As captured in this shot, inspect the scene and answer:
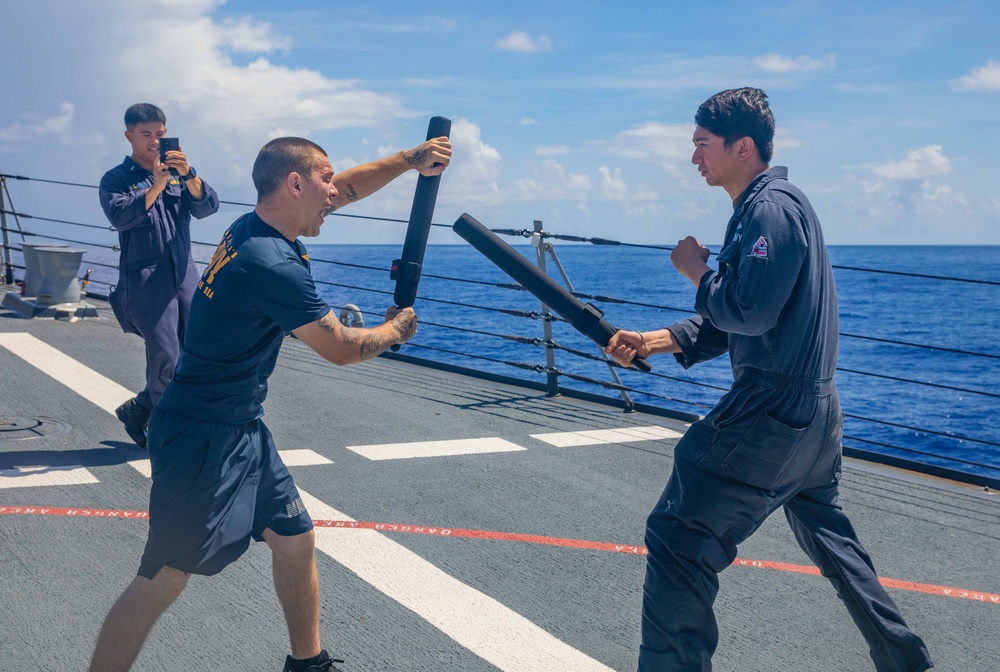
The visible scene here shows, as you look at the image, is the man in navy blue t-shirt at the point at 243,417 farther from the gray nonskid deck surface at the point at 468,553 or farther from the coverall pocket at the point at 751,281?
the coverall pocket at the point at 751,281

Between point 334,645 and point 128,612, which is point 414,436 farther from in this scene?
point 128,612

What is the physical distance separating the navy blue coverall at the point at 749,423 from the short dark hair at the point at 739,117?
0.46 feet

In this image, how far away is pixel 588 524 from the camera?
4906mm

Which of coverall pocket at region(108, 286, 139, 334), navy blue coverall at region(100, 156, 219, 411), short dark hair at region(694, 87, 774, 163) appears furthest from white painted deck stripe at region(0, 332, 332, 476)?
short dark hair at region(694, 87, 774, 163)

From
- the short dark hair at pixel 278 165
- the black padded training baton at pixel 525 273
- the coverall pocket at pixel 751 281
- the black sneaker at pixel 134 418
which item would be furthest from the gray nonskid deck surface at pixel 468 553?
the short dark hair at pixel 278 165

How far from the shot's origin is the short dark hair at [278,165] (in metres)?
2.93

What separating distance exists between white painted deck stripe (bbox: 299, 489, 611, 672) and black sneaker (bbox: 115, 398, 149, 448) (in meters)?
1.90

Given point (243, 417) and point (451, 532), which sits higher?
point (243, 417)

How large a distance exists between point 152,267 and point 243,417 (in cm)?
304

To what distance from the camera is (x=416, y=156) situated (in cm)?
337

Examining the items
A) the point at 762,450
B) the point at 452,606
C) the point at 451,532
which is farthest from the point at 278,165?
the point at 451,532

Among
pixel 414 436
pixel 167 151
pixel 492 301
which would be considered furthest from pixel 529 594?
pixel 492 301

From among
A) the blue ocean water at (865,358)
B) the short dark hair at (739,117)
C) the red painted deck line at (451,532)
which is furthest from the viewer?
the blue ocean water at (865,358)

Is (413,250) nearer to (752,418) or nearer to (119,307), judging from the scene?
(752,418)
